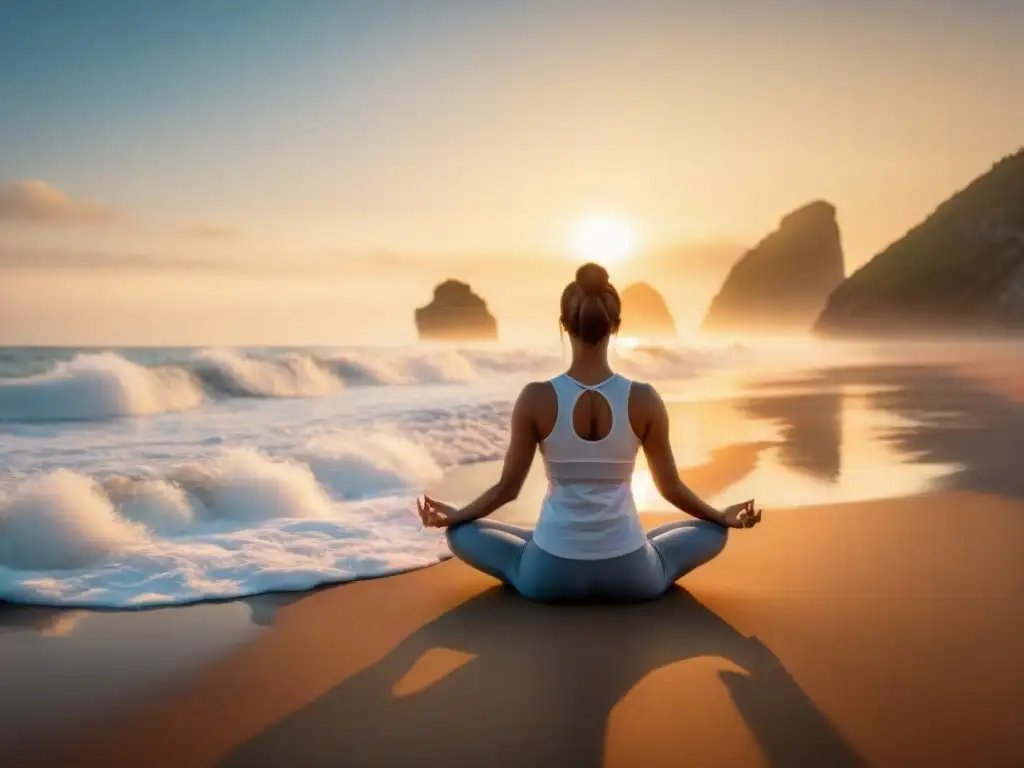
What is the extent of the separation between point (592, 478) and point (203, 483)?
400cm

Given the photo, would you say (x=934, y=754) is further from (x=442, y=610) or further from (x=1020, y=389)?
(x=1020, y=389)

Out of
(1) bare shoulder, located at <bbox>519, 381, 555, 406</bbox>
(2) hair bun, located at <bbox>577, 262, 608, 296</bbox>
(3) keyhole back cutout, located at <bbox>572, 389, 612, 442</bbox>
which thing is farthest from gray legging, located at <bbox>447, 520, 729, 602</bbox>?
(2) hair bun, located at <bbox>577, 262, 608, 296</bbox>

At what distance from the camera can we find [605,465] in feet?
12.8

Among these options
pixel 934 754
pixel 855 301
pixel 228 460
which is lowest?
pixel 934 754

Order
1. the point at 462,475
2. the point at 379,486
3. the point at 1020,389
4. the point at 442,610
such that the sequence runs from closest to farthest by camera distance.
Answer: the point at 442,610 → the point at 379,486 → the point at 462,475 → the point at 1020,389

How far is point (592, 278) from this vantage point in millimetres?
3762

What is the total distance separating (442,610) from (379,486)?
3555mm

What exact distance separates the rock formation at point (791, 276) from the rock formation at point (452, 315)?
84.8 metres

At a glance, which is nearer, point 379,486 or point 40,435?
point 379,486

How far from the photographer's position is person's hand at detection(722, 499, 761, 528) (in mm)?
4199

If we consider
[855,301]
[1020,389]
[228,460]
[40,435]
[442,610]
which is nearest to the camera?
[442,610]

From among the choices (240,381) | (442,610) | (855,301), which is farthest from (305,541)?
(855,301)

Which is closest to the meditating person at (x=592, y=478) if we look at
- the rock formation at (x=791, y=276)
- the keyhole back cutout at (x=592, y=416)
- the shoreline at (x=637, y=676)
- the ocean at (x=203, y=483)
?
the keyhole back cutout at (x=592, y=416)

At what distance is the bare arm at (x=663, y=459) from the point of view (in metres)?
3.88
